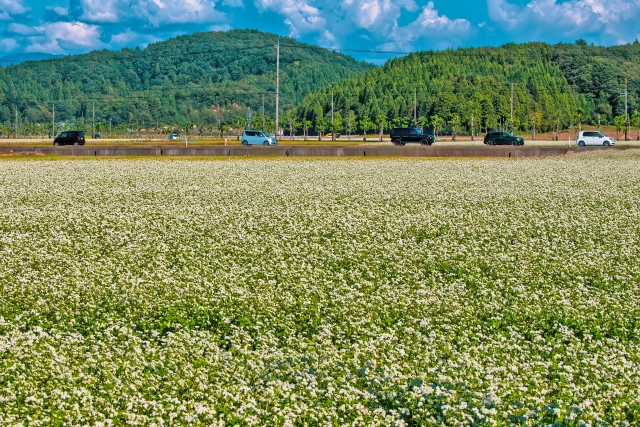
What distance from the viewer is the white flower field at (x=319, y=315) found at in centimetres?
690

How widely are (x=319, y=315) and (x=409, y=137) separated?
67.0m

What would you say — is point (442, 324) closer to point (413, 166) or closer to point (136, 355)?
point (136, 355)

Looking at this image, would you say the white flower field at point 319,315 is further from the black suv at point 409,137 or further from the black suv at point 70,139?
the black suv at point 409,137

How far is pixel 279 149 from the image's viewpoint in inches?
1991

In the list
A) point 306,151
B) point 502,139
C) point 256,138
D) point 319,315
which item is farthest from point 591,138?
point 319,315

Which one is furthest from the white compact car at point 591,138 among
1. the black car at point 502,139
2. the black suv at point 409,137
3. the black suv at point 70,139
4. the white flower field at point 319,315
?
the white flower field at point 319,315

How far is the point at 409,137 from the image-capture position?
75500 mm

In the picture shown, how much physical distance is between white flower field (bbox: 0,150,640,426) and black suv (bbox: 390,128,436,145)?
178ft

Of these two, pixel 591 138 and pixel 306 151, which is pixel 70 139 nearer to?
pixel 306 151

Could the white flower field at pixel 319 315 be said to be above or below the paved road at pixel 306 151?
below

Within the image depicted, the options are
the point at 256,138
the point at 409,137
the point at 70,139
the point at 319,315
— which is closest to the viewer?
the point at 319,315

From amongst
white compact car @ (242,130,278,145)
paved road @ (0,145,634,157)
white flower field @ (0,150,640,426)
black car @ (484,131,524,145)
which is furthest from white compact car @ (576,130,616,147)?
white flower field @ (0,150,640,426)

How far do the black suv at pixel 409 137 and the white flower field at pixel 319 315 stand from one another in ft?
178

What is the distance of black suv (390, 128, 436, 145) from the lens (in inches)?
2950
